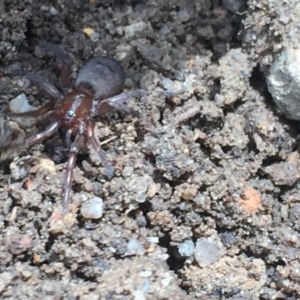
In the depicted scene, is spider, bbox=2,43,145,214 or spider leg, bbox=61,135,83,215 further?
spider, bbox=2,43,145,214

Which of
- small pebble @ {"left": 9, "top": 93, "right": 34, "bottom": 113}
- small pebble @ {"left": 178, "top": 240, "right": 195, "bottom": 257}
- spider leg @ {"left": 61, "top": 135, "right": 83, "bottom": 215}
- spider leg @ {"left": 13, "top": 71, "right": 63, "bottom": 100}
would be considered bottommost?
small pebble @ {"left": 178, "top": 240, "right": 195, "bottom": 257}

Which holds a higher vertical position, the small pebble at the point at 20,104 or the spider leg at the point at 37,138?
the small pebble at the point at 20,104

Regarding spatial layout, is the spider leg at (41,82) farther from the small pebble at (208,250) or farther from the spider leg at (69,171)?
the small pebble at (208,250)

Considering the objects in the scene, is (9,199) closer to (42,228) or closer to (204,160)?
(42,228)

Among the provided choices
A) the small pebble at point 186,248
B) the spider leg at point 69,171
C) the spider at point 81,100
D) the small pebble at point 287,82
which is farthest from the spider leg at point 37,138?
the small pebble at point 287,82

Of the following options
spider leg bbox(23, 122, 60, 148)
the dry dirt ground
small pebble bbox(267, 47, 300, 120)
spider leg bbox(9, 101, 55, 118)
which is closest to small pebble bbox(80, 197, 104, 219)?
the dry dirt ground

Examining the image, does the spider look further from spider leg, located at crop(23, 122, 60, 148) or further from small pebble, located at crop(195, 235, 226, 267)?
small pebble, located at crop(195, 235, 226, 267)
